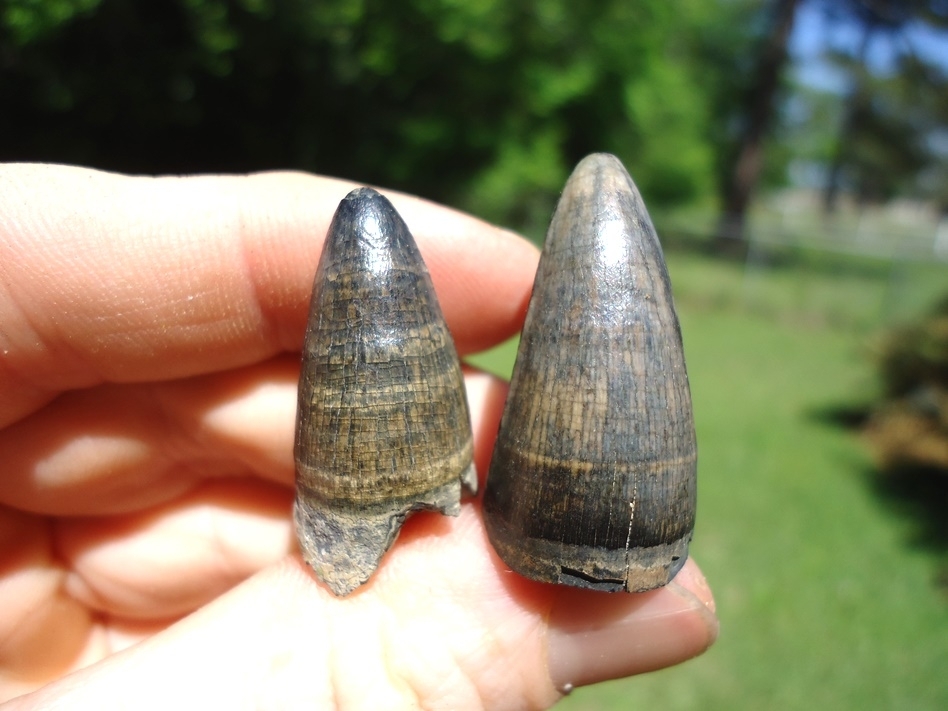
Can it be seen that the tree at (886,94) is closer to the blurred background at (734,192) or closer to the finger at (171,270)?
the blurred background at (734,192)

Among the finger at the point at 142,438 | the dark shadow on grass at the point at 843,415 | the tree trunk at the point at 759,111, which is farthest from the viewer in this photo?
the tree trunk at the point at 759,111

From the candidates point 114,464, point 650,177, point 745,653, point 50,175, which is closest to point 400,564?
point 114,464

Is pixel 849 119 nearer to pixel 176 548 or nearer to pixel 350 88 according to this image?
pixel 350 88

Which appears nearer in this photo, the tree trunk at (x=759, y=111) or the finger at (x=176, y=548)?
the finger at (x=176, y=548)

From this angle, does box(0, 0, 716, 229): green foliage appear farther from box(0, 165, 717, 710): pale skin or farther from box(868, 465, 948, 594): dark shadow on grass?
box(868, 465, 948, 594): dark shadow on grass

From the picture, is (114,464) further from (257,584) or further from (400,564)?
(400,564)

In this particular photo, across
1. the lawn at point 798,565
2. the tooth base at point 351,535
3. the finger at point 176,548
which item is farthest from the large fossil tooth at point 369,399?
the lawn at point 798,565

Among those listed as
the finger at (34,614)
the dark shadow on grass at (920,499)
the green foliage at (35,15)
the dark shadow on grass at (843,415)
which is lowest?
the dark shadow on grass at (843,415)
